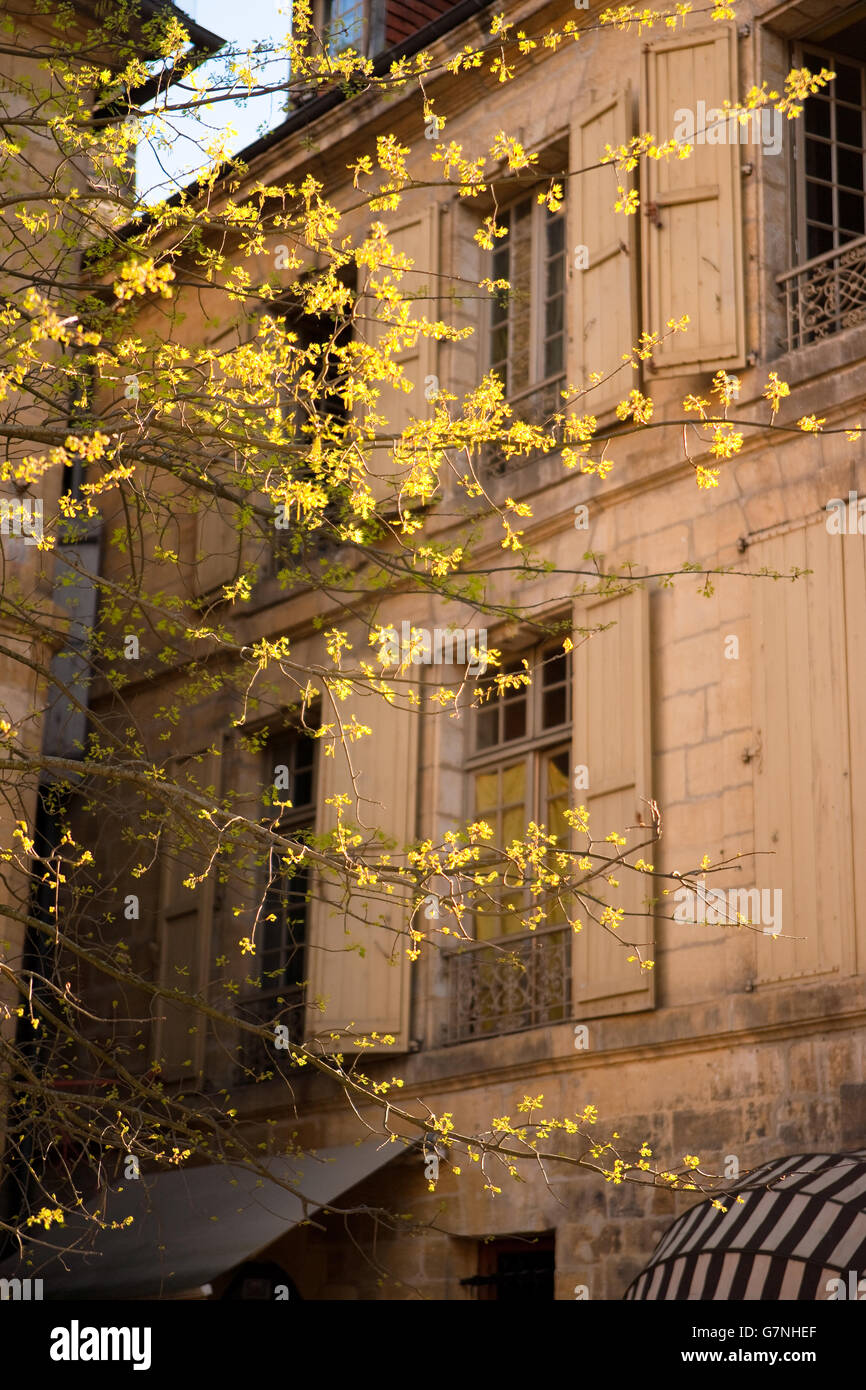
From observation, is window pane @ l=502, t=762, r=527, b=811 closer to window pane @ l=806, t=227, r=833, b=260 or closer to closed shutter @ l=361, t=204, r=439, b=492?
closed shutter @ l=361, t=204, r=439, b=492

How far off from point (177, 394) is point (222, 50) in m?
1.45

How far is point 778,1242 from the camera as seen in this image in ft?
22.8

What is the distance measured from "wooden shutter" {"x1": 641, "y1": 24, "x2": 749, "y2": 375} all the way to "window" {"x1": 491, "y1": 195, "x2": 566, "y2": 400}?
1.19 meters

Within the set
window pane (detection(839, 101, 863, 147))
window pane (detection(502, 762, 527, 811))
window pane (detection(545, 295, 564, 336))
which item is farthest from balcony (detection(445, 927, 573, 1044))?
window pane (detection(839, 101, 863, 147))

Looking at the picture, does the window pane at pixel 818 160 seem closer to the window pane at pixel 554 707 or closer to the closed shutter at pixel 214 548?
the window pane at pixel 554 707

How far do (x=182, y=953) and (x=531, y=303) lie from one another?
4.69 m

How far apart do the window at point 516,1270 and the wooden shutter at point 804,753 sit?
213cm

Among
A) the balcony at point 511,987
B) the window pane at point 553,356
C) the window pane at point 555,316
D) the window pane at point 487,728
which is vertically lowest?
the balcony at point 511,987

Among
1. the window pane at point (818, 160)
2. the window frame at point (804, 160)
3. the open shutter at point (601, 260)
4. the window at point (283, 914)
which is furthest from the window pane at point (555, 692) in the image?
the window pane at point (818, 160)

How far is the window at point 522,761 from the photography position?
10352 millimetres

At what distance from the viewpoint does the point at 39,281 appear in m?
6.27

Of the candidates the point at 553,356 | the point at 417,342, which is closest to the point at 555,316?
the point at 553,356

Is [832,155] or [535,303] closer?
[832,155]

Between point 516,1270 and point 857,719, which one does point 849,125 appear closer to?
point 857,719
